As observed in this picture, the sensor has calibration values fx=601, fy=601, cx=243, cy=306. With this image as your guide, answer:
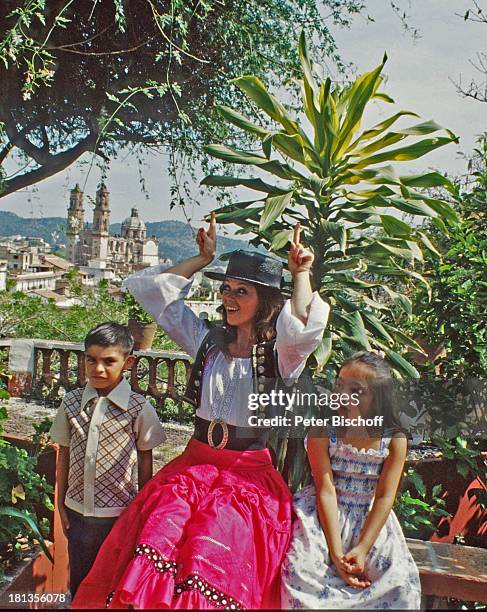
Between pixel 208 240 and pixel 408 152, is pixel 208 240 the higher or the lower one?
the lower one

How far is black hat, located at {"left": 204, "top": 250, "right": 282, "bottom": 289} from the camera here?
1825 millimetres

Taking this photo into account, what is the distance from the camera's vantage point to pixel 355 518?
1647 millimetres

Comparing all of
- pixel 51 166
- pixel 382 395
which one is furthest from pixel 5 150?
pixel 382 395

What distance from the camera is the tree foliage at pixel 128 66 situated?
2.86 m

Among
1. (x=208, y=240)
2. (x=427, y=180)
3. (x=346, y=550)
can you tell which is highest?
(x=427, y=180)

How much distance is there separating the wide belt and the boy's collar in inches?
10.2

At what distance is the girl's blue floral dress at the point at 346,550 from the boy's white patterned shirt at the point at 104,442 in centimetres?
52

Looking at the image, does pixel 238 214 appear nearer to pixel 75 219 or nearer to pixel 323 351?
pixel 323 351

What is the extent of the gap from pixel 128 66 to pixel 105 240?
1.00m

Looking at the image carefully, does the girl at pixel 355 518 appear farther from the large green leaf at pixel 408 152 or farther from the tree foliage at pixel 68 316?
the tree foliage at pixel 68 316

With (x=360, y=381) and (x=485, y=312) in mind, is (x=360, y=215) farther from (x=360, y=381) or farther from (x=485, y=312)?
(x=485, y=312)

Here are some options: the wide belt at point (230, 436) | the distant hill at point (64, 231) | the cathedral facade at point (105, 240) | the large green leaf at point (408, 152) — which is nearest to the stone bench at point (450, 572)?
the wide belt at point (230, 436)

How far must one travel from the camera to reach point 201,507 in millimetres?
1581

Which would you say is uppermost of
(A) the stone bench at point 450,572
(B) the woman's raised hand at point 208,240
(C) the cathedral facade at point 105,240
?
(C) the cathedral facade at point 105,240
